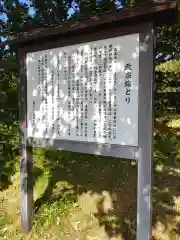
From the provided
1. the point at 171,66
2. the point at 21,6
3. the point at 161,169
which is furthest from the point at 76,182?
the point at 21,6

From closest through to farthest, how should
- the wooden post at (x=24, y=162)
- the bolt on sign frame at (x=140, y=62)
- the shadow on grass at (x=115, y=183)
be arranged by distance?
the bolt on sign frame at (x=140, y=62), the wooden post at (x=24, y=162), the shadow on grass at (x=115, y=183)

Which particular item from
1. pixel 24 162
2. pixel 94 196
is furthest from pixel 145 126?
pixel 94 196

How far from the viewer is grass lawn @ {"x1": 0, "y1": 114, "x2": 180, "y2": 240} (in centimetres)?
379

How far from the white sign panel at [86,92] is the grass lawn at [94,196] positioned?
1.38m

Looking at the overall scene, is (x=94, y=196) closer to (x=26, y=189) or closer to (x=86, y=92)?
(x=26, y=189)

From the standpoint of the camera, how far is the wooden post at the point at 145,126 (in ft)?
8.65

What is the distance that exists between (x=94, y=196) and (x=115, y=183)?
2.38 feet

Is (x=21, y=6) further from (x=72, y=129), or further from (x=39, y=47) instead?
(x=72, y=129)

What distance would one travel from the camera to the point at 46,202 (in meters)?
4.45

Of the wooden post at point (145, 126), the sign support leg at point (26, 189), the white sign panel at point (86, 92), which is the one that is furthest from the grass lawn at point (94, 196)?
the white sign panel at point (86, 92)

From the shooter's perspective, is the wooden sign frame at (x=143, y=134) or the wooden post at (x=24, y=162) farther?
the wooden post at (x=24, y=162)

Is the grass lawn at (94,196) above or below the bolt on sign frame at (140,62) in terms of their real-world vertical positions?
below

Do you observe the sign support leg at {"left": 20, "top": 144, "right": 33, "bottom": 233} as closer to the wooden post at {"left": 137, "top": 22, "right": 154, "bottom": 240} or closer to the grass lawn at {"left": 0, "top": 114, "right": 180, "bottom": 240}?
the grass lawn at {"left": 0, "top": 114, "right": 180, "bottom": 240}

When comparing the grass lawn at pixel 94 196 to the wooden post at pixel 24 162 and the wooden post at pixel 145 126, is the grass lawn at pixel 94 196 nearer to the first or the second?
the wooden post at pixel 24 162
